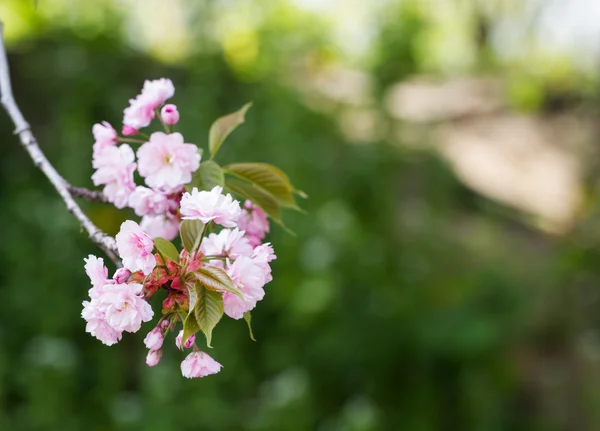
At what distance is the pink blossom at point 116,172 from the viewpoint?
2.05ft

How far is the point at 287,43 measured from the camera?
381 centimetres

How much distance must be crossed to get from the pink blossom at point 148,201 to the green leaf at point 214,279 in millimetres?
128

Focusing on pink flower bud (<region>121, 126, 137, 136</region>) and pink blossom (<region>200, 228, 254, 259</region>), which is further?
pink flower bud (<region>121, 126, 137, 136</region>)

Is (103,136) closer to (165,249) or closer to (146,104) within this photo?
(146,104)

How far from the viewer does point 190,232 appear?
0.53 m

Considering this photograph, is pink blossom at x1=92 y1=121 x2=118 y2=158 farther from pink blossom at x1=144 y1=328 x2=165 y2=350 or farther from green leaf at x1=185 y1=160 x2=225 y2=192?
pink blossom at x1=144 y1=328 x2=165 y2=350

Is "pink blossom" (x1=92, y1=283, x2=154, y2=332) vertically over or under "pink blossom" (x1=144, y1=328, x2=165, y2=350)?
over

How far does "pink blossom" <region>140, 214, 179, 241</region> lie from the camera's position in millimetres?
642

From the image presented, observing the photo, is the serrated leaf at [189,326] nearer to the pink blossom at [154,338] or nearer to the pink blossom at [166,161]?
the pink blossom at [154,338]

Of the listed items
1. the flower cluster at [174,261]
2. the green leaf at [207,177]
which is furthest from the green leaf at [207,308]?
the green leaf at [207,177]

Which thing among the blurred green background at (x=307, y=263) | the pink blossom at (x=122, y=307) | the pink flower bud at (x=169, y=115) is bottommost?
the blurred green background at (x=307, y=263)

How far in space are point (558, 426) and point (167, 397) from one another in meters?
1.62

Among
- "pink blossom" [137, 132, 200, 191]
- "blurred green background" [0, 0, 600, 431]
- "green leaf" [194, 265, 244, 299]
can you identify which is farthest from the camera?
"blurred green background" [0, 0, 600, 431]

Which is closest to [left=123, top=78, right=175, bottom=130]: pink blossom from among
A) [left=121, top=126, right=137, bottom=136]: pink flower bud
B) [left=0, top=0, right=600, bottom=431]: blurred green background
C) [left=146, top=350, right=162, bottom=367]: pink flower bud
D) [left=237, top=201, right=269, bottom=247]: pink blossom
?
[left=121, top=126, right=137, bottom=136]: pink flower bud
